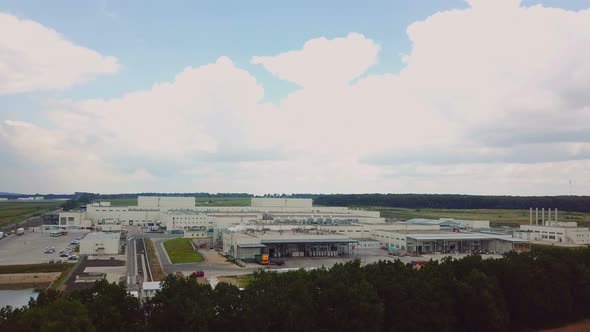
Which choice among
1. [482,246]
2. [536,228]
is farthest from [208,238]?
[536,228]

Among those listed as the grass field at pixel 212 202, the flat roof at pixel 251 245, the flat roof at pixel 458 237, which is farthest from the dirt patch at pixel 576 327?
the grass field at pixel 212 202

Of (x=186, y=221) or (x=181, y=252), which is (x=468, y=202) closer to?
(x=186, y=221)

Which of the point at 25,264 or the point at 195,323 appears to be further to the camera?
the point at 25,264

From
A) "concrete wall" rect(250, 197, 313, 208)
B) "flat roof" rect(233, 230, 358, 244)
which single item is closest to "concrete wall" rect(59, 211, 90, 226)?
"concrete wall" rect(250, 197, 313, 208)

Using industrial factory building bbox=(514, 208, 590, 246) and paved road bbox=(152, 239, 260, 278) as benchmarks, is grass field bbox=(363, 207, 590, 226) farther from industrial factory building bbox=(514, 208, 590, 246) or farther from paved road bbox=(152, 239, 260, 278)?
paved road bbox=(152, 239, 260, 278)

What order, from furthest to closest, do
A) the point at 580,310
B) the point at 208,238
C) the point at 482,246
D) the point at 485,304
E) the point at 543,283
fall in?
the point at 208,238
the point at 482,246
the point at 580,310
the point at 543,283
the point at 485,304

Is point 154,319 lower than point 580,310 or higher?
higher

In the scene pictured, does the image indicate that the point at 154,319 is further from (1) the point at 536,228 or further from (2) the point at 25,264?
(1) the point at 536,228
